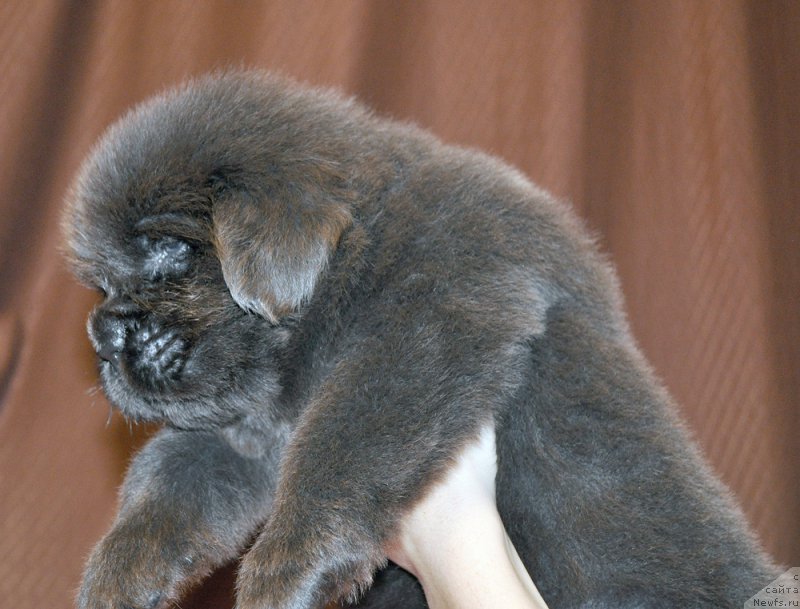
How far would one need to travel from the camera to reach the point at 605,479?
3.78ft

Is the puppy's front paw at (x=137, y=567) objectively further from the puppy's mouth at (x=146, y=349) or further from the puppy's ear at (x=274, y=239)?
the puppy's ear at (x=274, y=239)

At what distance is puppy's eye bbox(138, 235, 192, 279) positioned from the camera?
1188mm

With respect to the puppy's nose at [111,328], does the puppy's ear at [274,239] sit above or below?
above

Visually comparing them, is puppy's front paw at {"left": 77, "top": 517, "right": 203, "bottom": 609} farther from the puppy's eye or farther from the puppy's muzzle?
the puppy's eye

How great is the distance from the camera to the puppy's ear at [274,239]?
3.59 ft

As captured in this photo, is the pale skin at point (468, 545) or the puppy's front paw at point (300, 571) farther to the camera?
the pale skin at point (468, 545)

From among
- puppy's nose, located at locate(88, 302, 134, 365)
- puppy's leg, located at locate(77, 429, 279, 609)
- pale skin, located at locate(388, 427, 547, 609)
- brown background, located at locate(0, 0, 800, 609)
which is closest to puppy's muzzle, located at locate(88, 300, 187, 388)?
puppy's nose, located at locate(88, 302, 134, 365)

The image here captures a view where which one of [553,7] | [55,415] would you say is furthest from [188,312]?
[553,7]

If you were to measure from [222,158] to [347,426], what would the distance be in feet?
1.53

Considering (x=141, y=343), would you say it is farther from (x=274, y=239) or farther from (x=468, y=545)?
(x=468, y=545)

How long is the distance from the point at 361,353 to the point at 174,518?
1.73ft

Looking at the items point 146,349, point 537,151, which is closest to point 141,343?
point 146,349

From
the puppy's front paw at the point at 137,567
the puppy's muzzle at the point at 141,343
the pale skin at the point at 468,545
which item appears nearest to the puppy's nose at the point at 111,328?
the puppy's muzzle at the point at 141,343

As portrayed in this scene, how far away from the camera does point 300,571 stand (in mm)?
1007
